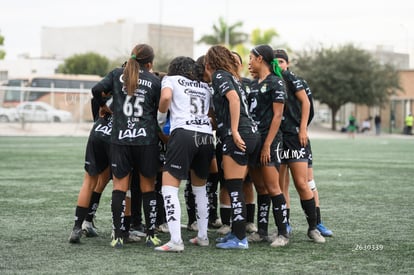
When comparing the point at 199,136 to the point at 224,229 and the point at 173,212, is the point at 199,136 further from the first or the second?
the point at 224,229

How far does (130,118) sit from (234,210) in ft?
4.56

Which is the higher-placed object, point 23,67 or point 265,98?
point 23,67

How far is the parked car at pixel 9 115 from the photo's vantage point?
43.7m

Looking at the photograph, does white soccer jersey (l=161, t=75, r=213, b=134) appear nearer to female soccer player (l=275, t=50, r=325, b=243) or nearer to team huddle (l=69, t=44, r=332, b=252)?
team huddle (l=69, t=44, r=332, b=252)

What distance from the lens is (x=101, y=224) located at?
9.34m

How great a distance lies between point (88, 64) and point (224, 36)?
14.9m

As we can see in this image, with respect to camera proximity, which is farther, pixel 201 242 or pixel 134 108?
pixel 201 242

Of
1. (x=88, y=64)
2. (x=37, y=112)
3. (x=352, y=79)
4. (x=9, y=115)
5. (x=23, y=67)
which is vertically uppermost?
(x=88, y=64)

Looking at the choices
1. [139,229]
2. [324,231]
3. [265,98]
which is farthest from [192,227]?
[265,98]

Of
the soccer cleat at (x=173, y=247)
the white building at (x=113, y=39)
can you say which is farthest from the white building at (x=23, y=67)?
the soccer cleat at (x=173, y=247)

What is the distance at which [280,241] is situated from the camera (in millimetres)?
Answer: 7789

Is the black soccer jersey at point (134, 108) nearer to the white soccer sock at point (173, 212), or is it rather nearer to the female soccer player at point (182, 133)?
the female soccer player at point (182, 133)

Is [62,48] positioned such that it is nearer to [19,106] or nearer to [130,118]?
[19,106]

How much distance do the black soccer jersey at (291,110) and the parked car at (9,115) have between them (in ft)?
123
